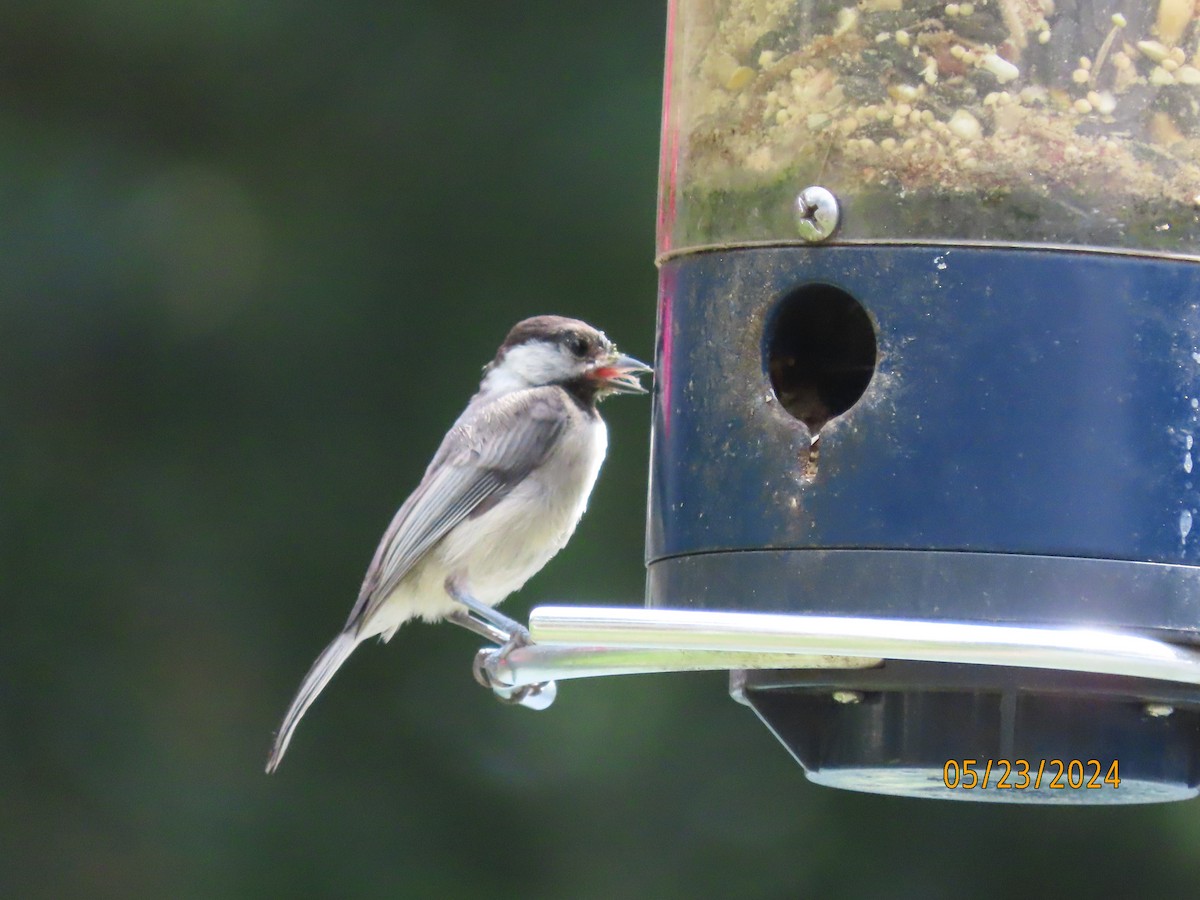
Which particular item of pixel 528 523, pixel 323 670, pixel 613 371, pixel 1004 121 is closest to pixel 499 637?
pixel 528 523

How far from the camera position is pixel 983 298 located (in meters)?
3.39

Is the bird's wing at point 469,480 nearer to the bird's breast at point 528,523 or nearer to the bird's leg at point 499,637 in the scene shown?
the bird's breast at point 528,523

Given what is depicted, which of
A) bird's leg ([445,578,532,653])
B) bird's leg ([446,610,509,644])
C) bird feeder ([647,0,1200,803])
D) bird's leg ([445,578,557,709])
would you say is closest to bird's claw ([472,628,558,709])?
bird's leg ([445,578,557,709])

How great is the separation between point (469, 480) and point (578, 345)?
1.51ft

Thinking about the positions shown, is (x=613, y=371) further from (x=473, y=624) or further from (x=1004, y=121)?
(x=1004, y=121)

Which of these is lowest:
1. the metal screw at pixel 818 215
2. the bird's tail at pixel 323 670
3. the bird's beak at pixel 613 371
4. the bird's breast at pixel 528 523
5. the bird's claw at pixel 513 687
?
the bird's tail at pixel 323 670

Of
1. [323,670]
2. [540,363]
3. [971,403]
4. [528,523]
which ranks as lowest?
[323,670]

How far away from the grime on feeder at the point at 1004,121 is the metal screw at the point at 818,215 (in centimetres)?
2

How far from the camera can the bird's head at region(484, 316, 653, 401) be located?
486 centimetres

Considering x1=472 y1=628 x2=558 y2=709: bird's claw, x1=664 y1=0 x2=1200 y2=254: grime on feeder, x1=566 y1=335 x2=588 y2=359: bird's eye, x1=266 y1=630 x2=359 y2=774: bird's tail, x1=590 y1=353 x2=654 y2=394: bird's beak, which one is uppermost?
x1=664 y1=0 x2=1200 y2=254: grime on feeder

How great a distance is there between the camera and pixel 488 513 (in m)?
4.62

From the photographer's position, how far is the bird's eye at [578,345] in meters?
4.91

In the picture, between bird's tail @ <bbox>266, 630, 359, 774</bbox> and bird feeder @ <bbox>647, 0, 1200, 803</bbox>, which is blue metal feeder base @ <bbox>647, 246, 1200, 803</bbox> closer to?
bird feeder @ <bbox>647, 0, 1200, 803</bbox>

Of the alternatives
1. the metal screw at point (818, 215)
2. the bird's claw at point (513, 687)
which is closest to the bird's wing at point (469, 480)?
the bird's claw at point (513, 687)
